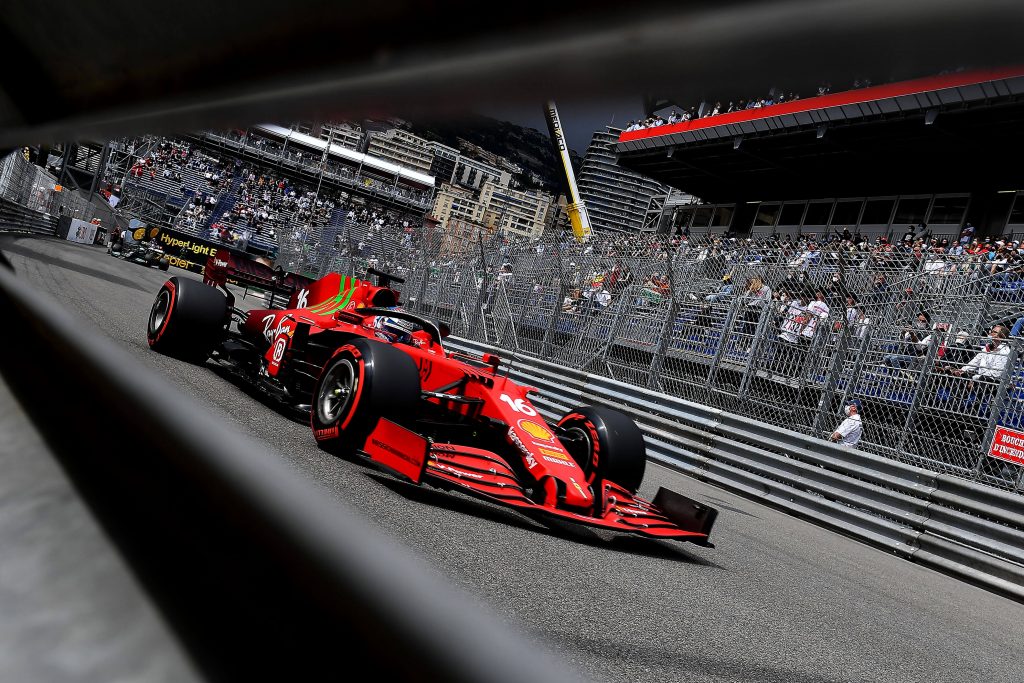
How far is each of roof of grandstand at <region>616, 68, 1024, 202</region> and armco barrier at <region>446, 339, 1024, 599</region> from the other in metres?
8.29

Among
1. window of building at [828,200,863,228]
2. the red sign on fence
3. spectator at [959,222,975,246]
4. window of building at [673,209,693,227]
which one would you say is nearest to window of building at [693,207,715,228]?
window of building at [673,209,693,227]

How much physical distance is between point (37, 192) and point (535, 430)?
2020cm

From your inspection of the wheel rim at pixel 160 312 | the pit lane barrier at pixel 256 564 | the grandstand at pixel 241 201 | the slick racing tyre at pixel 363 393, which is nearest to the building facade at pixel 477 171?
the pit lane barrier at pixel 256 564

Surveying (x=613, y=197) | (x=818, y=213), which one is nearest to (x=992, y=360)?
(x=818, y=213)

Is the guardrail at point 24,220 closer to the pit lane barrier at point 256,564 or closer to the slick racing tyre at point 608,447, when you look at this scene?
the slick racing tyre at point 608,447

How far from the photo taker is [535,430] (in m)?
4.94

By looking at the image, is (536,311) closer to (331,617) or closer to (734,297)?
(734,297)

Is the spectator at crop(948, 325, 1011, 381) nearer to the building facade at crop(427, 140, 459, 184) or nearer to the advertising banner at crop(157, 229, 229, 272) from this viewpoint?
the building facade at crop(427, 140, 459, 184)

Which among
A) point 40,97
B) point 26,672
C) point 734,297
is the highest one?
point 734,297

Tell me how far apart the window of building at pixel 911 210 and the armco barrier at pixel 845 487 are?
51.8 ft

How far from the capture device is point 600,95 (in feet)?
1.18

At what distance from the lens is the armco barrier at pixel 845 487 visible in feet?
22.9

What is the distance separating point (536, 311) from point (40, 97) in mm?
11968


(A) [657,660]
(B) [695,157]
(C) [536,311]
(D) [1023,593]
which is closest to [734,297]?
(C) [536,311]
